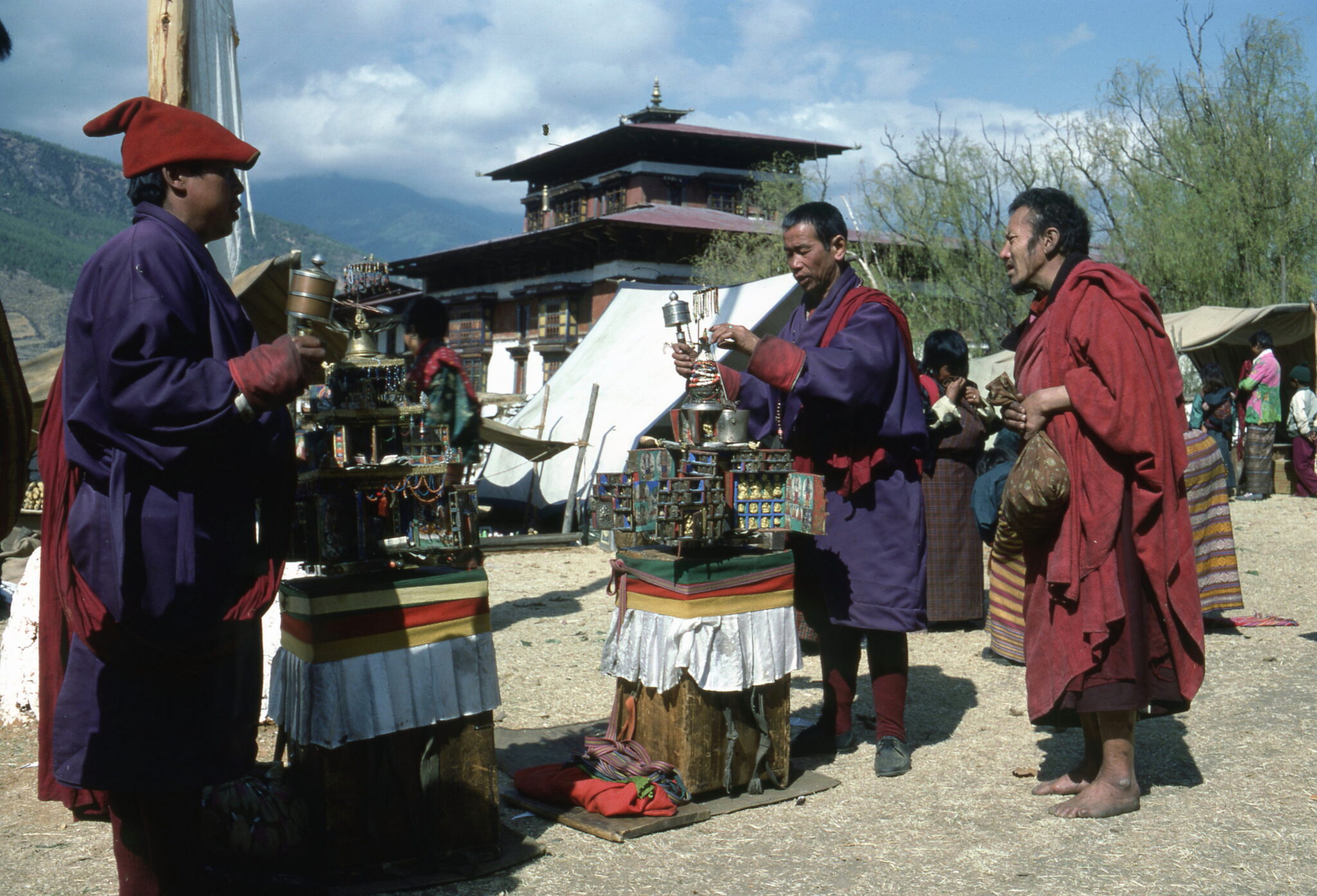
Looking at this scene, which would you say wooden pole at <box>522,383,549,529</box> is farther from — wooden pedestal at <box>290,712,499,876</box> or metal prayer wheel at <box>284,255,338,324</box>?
metal prayer wheel at <box>284,255,338,324</box>

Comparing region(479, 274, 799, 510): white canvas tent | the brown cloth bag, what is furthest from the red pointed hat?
region(479, 274, 799, 510): white canvas tent

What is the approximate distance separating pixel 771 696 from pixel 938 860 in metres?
0.77

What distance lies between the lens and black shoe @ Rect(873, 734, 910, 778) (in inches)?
150

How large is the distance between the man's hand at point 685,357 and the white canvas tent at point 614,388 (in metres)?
6.77

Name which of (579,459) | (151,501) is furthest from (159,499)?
(579,459)

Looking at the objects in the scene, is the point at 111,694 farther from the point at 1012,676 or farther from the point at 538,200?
the point at 538,200

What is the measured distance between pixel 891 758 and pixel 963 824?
1.73 ft

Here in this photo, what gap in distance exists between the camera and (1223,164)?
19.6 metres

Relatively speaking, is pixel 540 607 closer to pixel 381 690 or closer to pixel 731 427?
pixel 731 427

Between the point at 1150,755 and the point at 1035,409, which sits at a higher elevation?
the point at 1035,409

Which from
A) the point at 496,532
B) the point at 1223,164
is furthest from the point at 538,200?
the point at 496,532

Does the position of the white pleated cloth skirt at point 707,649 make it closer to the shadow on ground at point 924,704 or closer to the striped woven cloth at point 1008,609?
the shadow on ground at point 924,704

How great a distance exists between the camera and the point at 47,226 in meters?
109

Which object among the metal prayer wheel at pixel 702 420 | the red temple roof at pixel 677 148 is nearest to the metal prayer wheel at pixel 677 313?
the metal prayer wheel at pixel 702 420
